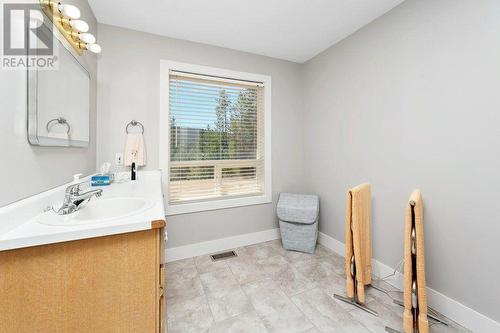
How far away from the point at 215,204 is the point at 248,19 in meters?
1.90

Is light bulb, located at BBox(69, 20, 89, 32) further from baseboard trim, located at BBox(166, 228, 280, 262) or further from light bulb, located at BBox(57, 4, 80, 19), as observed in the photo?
baseboard trim, located at BBox(166, 228, 280, 262)

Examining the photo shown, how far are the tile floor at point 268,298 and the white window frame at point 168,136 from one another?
58cm

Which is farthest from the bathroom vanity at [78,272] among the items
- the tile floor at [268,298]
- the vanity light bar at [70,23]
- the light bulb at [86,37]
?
the light bulb at [86,37]

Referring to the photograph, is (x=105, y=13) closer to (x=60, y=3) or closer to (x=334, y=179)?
(x=60, y=3)

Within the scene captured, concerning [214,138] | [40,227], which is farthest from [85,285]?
[214,138]

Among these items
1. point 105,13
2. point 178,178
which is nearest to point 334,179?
point 178,178

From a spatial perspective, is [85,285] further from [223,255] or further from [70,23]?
[223,255]

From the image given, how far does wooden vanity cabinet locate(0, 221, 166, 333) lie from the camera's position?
75cm

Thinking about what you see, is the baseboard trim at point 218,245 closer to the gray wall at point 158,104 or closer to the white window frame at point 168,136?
the gray wall at point 158,104

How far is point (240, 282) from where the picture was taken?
189 centimetres

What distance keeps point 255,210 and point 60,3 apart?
7.87 feet

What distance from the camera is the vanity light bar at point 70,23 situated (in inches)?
47.0

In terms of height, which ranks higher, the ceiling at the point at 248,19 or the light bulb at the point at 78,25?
the ceiling at the point at 248,19

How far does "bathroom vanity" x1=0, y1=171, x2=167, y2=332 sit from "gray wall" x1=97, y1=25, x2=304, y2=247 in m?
1.29
